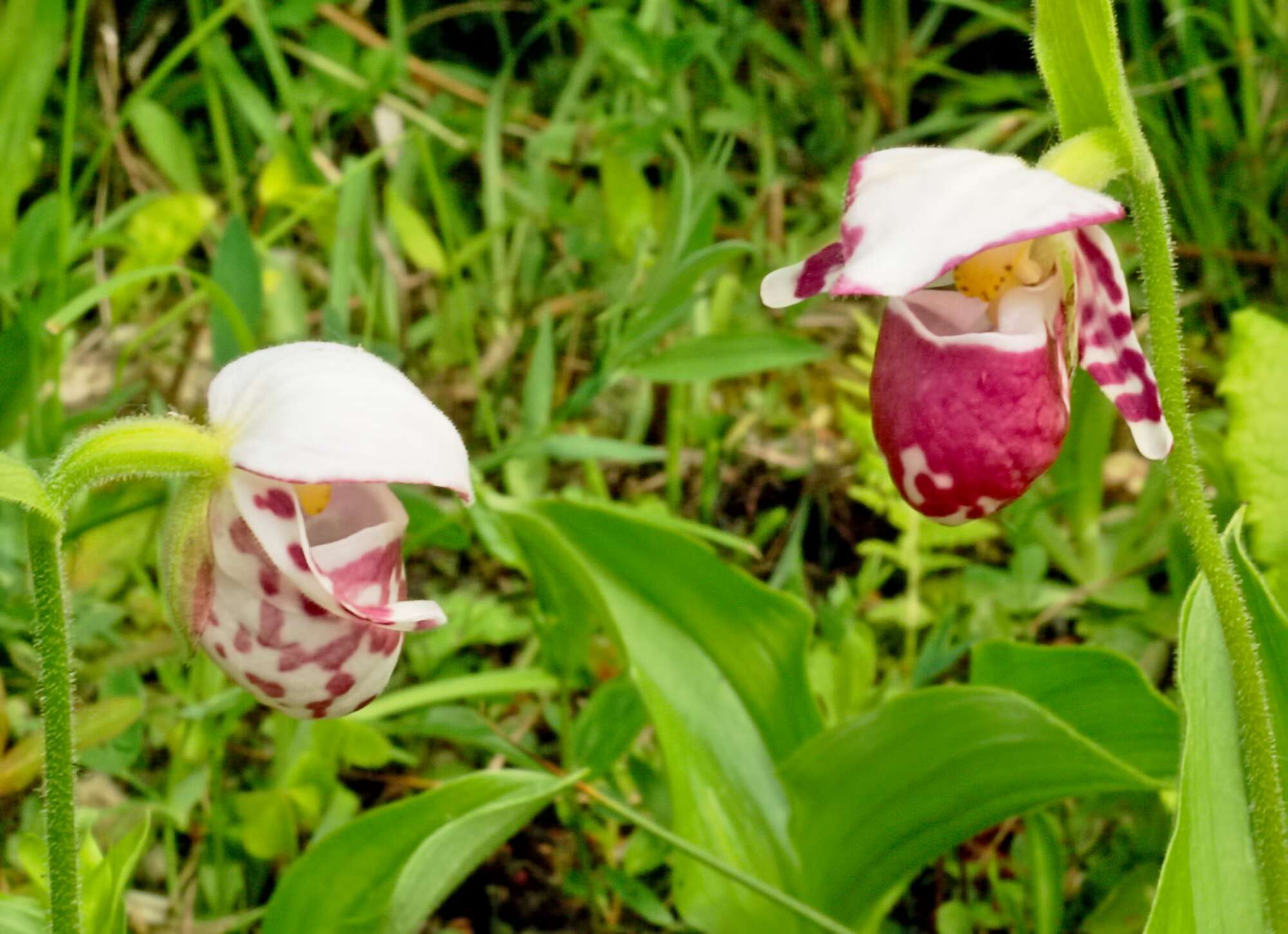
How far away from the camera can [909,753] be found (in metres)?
0.95

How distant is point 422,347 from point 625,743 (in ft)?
3.10

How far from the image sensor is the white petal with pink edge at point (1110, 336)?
754 millimetres

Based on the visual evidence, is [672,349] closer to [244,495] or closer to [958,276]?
[958,276]

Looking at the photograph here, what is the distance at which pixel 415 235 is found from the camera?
5.46ft

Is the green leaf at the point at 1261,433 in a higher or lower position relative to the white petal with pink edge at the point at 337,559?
lower

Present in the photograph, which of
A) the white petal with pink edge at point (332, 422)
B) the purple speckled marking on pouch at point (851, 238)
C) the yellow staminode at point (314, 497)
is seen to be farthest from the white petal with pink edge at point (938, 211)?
the yellow staminode at point (314, 497)

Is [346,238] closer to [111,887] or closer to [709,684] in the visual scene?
[709,684]

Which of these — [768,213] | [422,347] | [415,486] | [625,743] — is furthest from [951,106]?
[625,743]

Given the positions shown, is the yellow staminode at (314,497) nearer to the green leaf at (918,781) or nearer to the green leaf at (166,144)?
the green leaf at (918,781)

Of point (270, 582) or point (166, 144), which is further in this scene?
point (166, 144)

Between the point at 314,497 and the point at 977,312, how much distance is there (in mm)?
406

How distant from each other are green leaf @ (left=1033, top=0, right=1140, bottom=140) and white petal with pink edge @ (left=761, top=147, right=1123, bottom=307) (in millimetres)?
76

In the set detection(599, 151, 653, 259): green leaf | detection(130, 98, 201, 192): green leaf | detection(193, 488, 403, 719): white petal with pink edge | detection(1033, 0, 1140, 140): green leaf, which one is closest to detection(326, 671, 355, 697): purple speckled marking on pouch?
detection(193, 488, 403, 719): white petal with pink edge

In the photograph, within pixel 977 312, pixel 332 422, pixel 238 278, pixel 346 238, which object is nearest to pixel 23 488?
pixel 332 422
